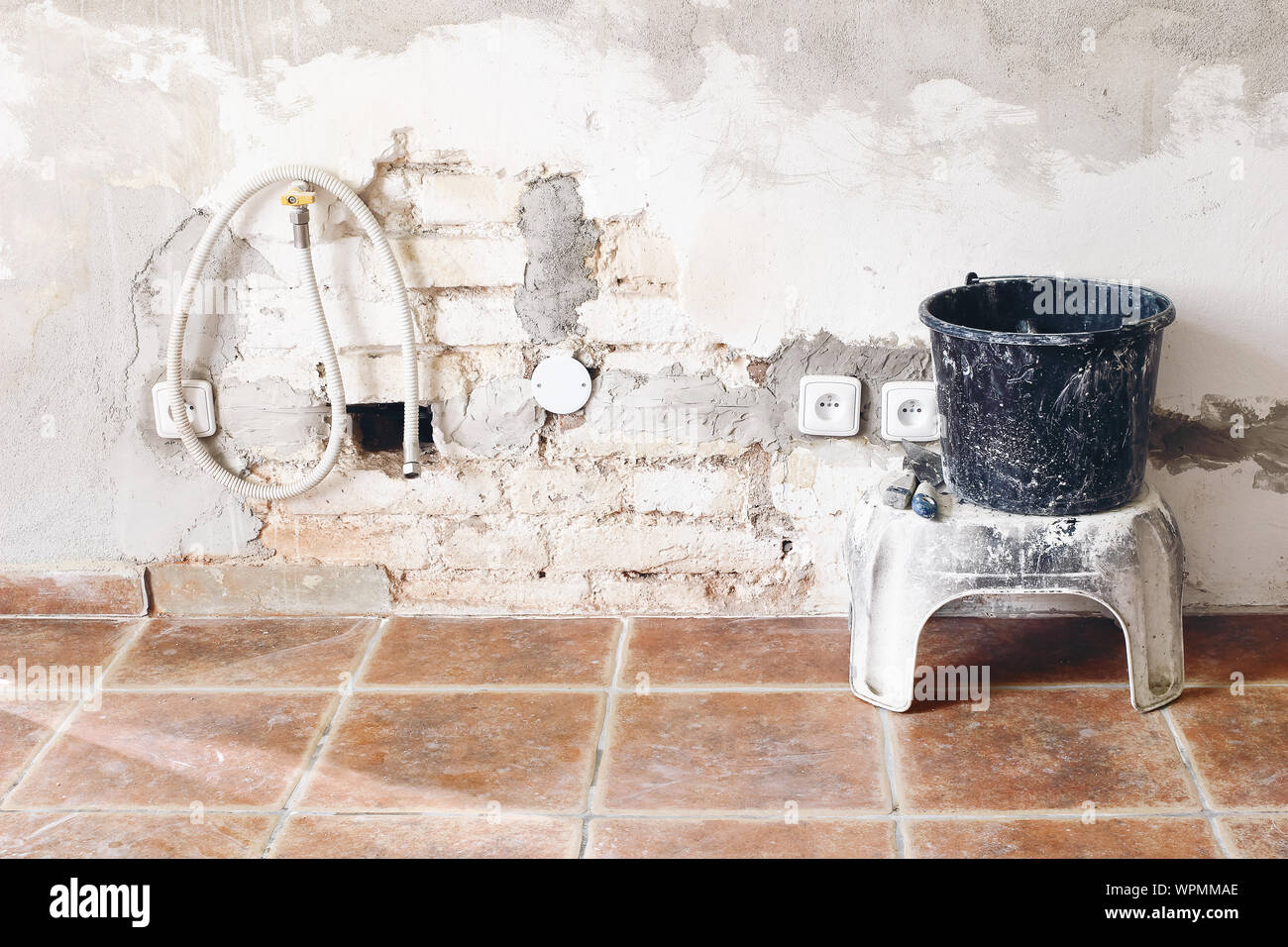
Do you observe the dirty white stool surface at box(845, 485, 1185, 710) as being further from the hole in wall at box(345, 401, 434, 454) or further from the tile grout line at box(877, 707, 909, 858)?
the hole in wall at box(345, 401, 434, 454)

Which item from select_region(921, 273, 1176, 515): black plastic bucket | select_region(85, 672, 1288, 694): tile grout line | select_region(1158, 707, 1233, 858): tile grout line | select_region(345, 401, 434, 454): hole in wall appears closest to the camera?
select_region(1158, 707, 1233, 858): tile grout line

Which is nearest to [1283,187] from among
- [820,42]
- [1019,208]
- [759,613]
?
[1019,208]

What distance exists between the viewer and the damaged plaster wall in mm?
2117

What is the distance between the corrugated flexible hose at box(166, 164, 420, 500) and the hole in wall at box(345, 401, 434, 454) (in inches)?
2.9

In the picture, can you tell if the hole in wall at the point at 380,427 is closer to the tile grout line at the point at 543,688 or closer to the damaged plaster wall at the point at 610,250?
the damaged plaster wall at the point at 610,250

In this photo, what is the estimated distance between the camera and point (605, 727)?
6.84ft

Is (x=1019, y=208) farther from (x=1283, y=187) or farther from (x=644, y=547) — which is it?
(x=644, y=547)

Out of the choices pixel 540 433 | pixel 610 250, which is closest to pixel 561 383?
pixel 540 433

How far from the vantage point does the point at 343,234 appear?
2.28m

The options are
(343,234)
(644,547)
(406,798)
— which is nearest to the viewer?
(406,798)

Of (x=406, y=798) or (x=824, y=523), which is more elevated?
(x=824, y=523)

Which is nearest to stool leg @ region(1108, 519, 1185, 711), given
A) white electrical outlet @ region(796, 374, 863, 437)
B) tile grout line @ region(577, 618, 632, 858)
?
white electrical outlet @ region(796, 374, 863, 437)

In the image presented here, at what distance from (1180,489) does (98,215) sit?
200 centimetres

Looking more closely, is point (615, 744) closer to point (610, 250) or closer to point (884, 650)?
point (884, 650)
